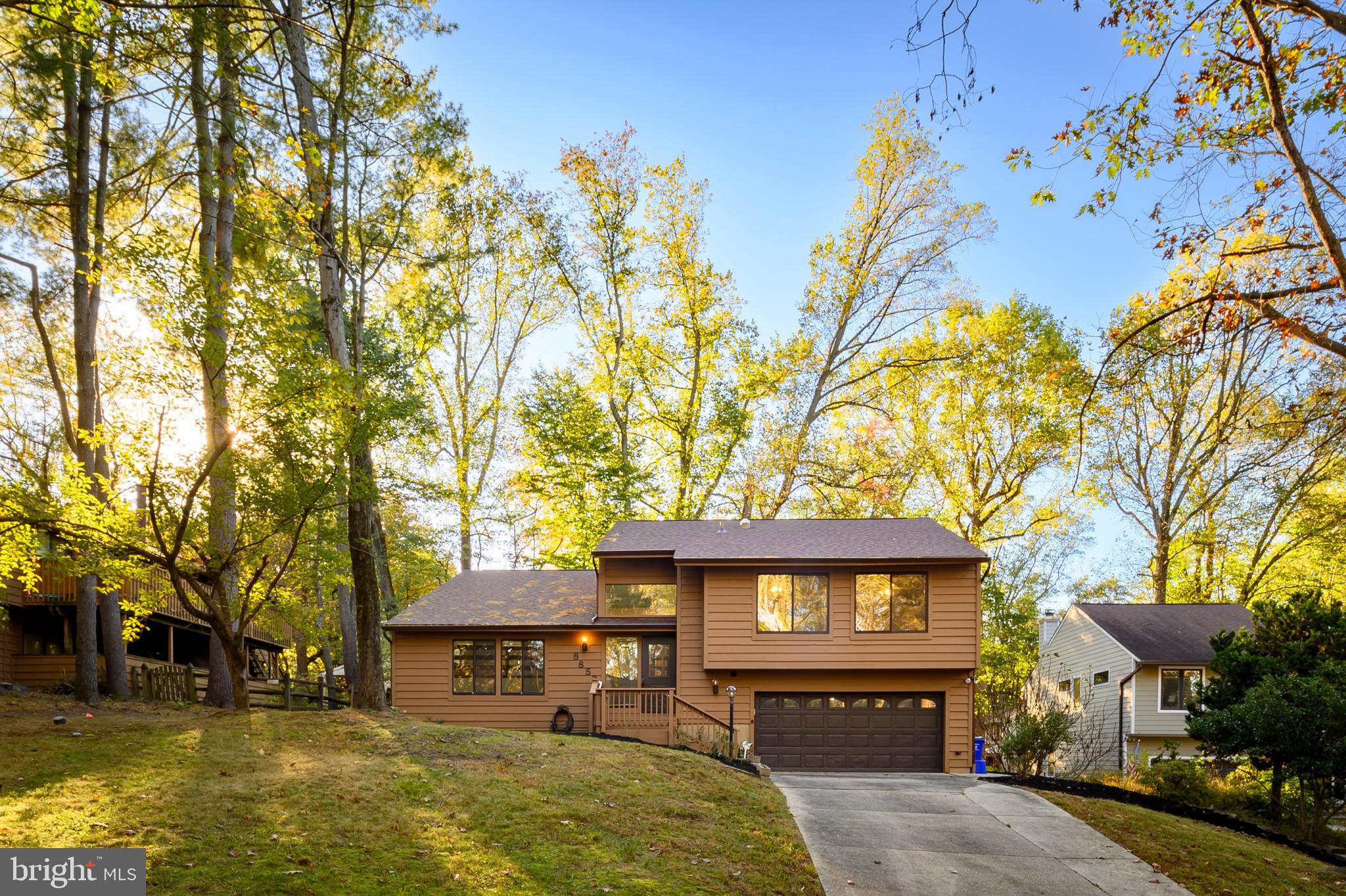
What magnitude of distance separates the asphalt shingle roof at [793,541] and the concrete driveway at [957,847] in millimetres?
5519

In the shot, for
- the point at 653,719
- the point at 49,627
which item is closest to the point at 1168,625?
the point at 653,719

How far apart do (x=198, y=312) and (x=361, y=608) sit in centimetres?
608

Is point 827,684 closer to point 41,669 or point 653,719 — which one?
point 653,719

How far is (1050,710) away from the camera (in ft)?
59.3

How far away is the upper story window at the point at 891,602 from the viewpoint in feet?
61.0

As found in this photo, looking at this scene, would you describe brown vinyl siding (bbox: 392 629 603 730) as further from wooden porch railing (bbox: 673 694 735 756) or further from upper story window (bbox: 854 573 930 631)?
upper story window (bbox: 854 573 930 631)

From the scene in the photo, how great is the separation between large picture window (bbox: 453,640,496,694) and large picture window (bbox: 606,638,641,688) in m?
2.72

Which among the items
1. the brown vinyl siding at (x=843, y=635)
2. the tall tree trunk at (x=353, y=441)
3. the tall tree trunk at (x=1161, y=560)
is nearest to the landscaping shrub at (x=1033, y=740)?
the brown vinyl siding at (x=843, y=635)

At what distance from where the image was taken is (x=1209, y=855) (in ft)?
34.1

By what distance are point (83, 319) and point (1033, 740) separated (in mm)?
19222

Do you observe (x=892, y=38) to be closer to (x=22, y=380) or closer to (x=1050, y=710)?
(x=1050, y=710)

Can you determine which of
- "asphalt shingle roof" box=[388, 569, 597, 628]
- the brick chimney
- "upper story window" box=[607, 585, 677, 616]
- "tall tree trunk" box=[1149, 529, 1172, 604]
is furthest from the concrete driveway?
the brick chimney

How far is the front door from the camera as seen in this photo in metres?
19.5

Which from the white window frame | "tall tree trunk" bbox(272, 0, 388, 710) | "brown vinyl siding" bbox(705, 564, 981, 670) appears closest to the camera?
"tall tree trunk" bbox(272, 0, 388, 710)
